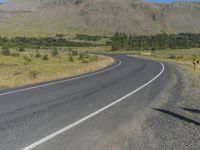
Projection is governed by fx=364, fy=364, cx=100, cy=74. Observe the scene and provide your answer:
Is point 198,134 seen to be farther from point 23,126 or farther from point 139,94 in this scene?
point 139,94

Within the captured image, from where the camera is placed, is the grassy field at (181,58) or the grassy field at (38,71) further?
the grassy field at (181,58)

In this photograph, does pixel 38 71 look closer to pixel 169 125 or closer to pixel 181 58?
pixel 169 125

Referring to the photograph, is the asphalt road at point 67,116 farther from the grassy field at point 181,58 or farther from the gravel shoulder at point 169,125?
the grassy field at point 181,58

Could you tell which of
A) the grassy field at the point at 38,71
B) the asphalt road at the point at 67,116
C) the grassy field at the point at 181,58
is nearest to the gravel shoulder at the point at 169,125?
the asphalt road at the point at 67,116

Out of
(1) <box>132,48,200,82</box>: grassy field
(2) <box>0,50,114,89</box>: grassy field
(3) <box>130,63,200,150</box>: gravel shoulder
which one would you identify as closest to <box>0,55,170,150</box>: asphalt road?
(3) <box>130,63,200,150</box>: gravel shoulder

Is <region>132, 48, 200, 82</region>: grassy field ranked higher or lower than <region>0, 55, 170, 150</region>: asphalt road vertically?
lower

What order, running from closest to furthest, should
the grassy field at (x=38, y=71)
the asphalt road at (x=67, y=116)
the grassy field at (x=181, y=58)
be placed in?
1. the asphalt road at (x=67, y=116)
2. the grassy field at (x=38, y=71)
3. the grassy field at (x=181, y=58)

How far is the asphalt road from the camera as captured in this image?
280 inches

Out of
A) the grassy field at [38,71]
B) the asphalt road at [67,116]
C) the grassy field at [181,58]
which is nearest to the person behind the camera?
the asphalt road at [67,116]

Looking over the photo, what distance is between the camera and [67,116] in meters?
9.62

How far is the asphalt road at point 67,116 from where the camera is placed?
711 cm

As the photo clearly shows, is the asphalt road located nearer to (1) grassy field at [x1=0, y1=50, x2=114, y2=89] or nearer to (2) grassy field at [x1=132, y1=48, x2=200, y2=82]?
(1) grassy field at [x1=0, y1=50, x2=114, y2=89]

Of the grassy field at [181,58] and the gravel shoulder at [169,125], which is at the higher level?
the gravel shoulder at [169,125]

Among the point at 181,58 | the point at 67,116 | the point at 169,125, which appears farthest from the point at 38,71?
the point at 181,58
